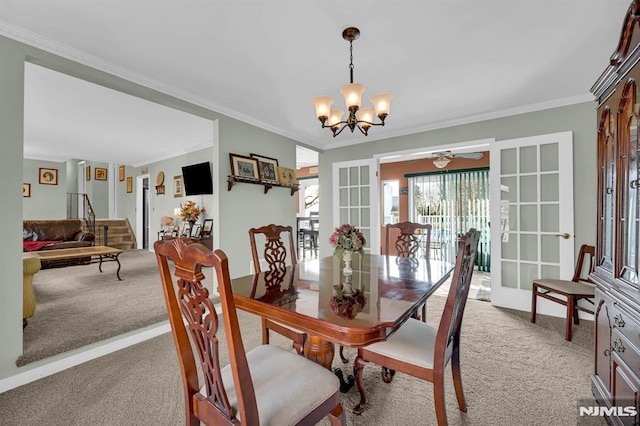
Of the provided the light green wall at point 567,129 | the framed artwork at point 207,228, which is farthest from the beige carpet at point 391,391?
the framed artwork at point 207,228

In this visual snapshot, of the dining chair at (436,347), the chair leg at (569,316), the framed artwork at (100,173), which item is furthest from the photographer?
the framed artwork at (100,173)

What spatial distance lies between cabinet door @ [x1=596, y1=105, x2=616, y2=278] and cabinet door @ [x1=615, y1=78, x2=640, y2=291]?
10 cm

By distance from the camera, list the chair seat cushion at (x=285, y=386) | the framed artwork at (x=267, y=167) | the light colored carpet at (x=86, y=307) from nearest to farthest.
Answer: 1. the chair seat cushion at (x=285, y=386)
2. the light colored carpet at (x=86, y=307)
3. the framed artwork at (x=267, y=167)

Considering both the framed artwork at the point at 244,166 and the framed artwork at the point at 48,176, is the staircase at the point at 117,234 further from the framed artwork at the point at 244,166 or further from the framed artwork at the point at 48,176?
the framed artwork at the point at 244,166

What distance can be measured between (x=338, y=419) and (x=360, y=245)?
0.92m

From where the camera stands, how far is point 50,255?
3.85 metres

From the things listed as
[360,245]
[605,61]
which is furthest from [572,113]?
[360,245]

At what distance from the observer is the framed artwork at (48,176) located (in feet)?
23.4

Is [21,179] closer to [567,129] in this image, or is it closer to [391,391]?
[391,391]

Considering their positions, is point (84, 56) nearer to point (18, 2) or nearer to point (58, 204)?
point (18, 2)

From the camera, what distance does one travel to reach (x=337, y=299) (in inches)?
53.1

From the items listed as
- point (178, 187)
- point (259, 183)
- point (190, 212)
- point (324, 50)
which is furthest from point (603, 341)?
point (178, 187)

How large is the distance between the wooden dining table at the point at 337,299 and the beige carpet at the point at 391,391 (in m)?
0.42

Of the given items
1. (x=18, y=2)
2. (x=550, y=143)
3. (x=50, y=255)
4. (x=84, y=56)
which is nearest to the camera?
(x=18, y=2)
